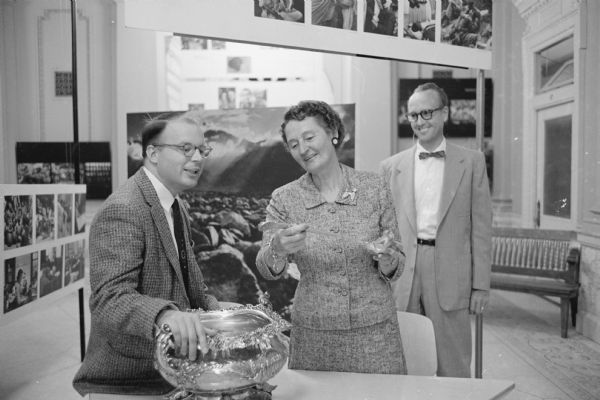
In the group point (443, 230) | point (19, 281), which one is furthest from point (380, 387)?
point (19, 281)

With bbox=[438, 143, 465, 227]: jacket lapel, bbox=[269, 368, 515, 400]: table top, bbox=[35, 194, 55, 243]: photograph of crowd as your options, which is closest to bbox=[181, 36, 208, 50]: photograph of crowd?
bbox=[35, 194, 55, 243]: photograph of crowd

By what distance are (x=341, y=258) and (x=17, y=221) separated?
1261 millimetres

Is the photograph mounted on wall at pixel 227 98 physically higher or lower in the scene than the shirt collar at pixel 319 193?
higher

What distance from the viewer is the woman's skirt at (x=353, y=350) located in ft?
5.67

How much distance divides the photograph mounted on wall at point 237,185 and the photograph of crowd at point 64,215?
1.32 ft

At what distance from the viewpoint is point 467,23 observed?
9.36ft

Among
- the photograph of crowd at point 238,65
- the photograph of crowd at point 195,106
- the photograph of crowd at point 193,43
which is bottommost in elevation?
A: the photograph of crowd at point 195,106

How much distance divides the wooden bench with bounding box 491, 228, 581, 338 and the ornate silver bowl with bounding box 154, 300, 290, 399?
9.38 feet

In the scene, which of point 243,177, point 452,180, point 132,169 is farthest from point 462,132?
point 132,169

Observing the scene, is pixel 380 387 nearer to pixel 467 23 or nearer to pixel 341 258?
pixel 341 258

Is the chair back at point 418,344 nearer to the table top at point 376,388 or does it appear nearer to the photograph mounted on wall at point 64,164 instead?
the table top at point 376,388

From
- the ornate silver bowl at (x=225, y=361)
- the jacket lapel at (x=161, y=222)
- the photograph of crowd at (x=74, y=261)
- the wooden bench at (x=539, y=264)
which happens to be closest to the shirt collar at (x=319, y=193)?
the jacket lapel at (x=161, y=222)

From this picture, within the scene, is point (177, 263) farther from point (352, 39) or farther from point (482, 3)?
point (482, 3)

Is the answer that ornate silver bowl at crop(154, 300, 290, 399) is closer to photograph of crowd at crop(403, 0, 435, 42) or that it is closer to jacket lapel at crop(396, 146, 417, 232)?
jacket lapel at crop(396, 146, 417, 232)
